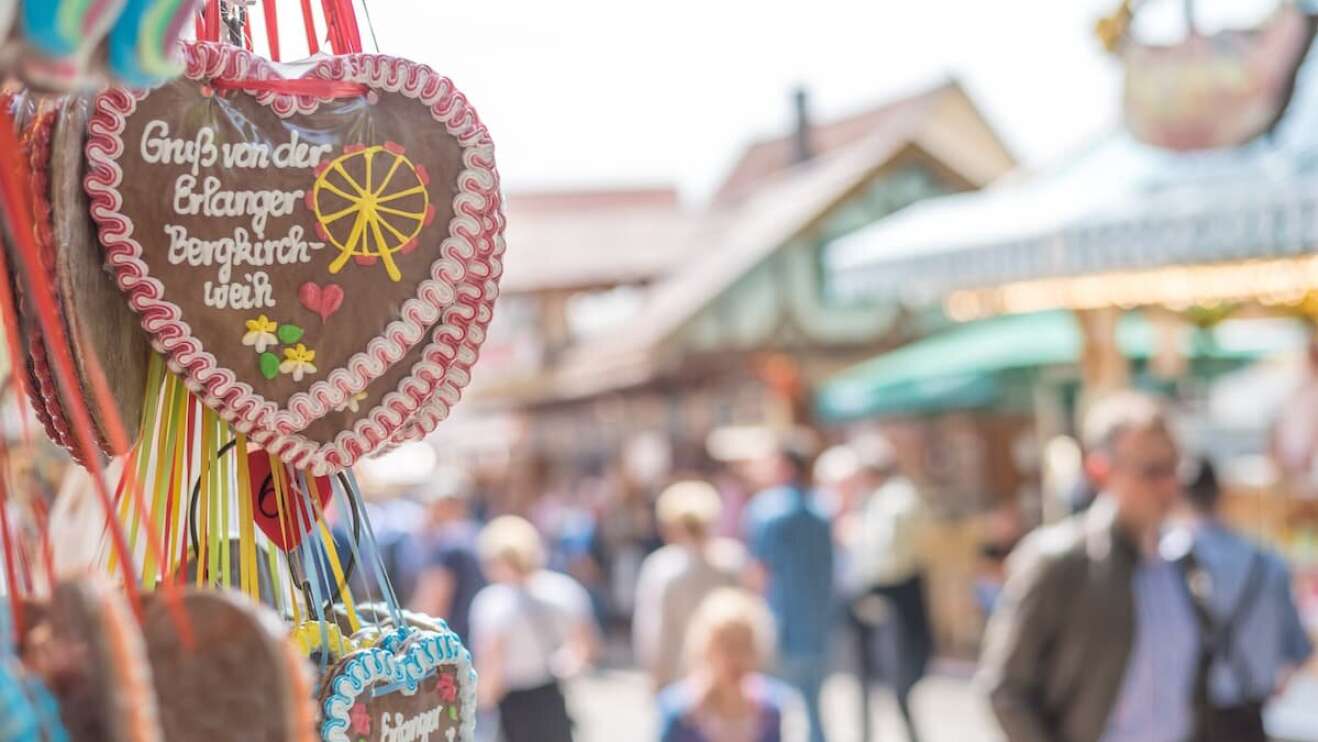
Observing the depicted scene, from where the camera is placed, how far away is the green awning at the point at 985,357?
12.0 meters

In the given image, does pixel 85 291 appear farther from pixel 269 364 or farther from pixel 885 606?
pixel 885 606

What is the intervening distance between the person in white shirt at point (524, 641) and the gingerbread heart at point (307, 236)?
4.56m

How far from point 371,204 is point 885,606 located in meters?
6.80

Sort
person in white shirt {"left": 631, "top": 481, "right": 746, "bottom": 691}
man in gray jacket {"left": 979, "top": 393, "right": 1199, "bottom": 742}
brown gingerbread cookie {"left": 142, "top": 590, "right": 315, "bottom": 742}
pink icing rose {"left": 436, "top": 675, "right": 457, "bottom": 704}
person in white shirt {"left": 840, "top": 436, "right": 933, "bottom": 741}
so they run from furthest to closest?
person in white shirt {"left": 840, "top": 436, "right": 933, "bottom": 741} → person in white shirt {"left": 631, "top": 481, "right": 746, "bottom": 691} → man in gray jacket {"left": 979, "top": 393, "right": 1199, "bottom": 742} → pink icing rose {"left": 436, "top": 675, "right": 457, "bottom": 704} → brown gingerbread cookie {"left": 142, "top": 590, "right": 315, "bottom": 742}

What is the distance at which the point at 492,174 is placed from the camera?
158 centimetres

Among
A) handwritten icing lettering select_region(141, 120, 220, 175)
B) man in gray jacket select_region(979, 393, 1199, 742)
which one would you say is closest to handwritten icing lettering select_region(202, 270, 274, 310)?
handwritten icing lettering select_region(141, 120, 220, 175)

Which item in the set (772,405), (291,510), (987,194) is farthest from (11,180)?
(772,405)

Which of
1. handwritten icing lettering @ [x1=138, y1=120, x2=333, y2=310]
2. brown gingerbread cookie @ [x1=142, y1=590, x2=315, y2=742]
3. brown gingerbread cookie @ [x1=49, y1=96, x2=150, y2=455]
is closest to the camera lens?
brown gingerbread cookie @ [x1=142, y1=590, x2=315, y2=742]

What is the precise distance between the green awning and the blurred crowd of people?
7.30ft

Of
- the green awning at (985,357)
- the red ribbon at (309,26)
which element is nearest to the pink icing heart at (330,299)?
the red ribbon at (309,26)

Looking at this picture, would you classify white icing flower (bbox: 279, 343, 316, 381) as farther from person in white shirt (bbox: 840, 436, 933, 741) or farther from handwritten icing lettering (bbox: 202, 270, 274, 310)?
person in white shirt (bbox: 840, 436, 933, 741)

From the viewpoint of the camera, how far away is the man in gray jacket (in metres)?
3.41

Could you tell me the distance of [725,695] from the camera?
5168mm

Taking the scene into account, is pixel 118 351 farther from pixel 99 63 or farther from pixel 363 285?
pixel 99 63
